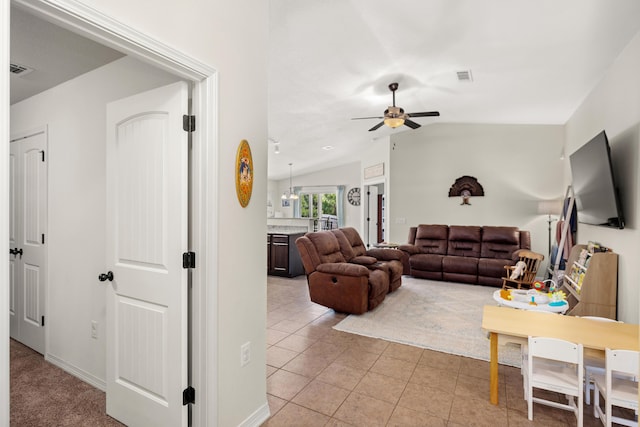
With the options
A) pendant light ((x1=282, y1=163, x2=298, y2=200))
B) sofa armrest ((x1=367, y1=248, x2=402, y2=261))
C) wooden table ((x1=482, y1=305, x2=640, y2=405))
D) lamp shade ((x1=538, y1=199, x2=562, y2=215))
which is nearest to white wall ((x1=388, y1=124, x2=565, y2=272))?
lamp shade ((x1=538, y1=199, x2=562, y2=215))

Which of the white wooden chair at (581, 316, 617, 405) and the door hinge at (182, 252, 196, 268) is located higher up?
the door hinge at (182, 252, 196, 268)

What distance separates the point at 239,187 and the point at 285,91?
9.79 ft

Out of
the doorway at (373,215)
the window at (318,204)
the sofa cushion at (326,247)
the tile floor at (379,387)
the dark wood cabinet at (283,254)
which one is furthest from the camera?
Result: the window at (318,204)

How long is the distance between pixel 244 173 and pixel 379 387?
1840 millimetres

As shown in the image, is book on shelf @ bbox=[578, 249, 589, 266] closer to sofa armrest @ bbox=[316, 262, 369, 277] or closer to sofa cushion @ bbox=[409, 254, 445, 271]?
sofa armrest @ bbox=[316, 262, 369, 277]

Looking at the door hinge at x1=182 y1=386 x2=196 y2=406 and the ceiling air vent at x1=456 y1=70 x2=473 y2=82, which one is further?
the ceiling air vent at x1=456 y1=70 x2=473 y2=82

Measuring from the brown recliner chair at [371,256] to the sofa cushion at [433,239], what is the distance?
4.95 ft

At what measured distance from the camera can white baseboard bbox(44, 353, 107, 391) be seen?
95.1 inches

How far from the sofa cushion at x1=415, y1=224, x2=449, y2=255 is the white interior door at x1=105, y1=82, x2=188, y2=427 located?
18.6 feet

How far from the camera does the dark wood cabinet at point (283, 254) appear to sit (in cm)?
620

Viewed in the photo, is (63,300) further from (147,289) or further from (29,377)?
(147,289)

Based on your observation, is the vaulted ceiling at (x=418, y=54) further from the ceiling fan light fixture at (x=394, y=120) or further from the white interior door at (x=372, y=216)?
the white interior door at (x=372, y=216)

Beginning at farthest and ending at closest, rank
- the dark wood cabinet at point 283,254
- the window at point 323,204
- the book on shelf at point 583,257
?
1. the window at point 323,204
2. the dark wood cabinet at point 283,254
3. the book on shelf at point 583,257

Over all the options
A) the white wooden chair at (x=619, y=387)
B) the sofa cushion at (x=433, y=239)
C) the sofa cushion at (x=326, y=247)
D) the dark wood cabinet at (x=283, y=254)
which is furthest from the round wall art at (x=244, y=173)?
the sofa cushion at (x=433, y=239)
